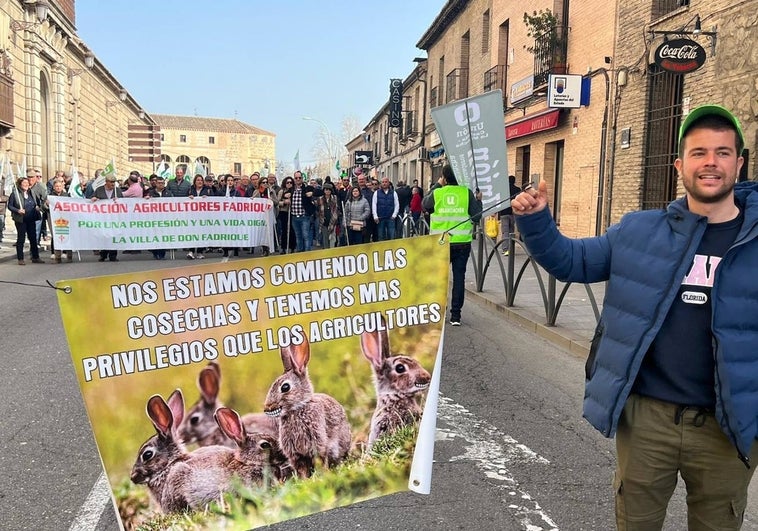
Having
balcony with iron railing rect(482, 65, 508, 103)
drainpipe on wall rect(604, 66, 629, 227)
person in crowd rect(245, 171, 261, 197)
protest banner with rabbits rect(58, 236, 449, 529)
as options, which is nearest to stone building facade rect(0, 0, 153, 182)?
person in crowd rect(245, 171, 261, 197)

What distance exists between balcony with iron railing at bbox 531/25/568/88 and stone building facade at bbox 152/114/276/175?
10340 cm

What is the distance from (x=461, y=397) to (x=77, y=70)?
39811 mm

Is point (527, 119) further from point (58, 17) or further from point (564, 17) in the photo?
point (58, 17)

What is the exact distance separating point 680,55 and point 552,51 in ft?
21.3

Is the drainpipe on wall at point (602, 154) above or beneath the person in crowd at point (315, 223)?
above

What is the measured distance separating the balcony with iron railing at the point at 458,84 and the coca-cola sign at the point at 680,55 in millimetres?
16537

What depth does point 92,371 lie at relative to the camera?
2.10m

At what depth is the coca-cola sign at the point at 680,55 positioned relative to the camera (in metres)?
10.0

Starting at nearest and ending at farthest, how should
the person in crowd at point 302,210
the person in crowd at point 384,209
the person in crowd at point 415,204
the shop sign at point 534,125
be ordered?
the person in crowd at point 302,210 → the person in crowd at point 384,209 → the shop sign at point 534,125 → the person in crowd at point 415,204

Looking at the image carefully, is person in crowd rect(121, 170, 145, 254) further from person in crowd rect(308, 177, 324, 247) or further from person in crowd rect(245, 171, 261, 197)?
person in crowd rect(308, 177, 324, 247)

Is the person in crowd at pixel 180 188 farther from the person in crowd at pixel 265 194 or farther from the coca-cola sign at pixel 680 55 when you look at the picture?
the coca-cola sign at pixel 680 55

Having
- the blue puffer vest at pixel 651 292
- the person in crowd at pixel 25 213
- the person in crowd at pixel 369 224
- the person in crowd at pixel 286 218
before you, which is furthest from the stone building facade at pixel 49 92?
the blue puffer vest at pixel 651 292

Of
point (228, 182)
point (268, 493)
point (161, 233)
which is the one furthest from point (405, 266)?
point (228, 182)

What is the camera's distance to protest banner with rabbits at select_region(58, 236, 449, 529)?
214cm
